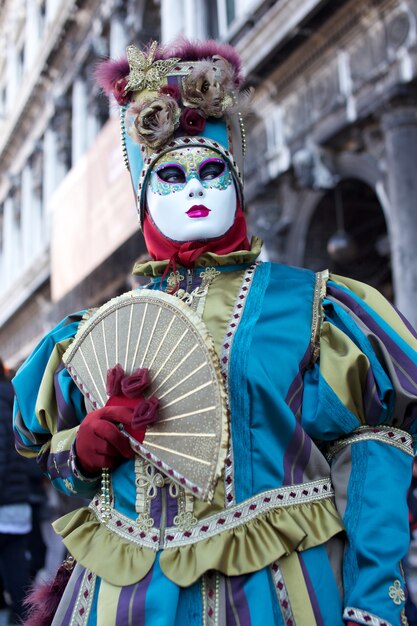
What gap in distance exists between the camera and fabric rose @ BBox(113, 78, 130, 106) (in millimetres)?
2164

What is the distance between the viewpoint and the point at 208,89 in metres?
2.05

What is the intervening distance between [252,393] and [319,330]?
0.82 ft

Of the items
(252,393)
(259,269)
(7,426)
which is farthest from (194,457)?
(7,426)

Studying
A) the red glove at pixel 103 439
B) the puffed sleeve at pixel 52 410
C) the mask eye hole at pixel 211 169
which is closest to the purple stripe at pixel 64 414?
the puffed sleeve at pixel 52 410

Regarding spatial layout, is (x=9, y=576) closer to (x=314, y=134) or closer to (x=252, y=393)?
(x=252, y=393)

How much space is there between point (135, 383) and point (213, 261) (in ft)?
1.43

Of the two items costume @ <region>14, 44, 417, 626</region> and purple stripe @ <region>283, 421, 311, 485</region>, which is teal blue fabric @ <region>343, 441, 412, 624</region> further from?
purple stripe @ <region>283, 421, 311, 485</region>

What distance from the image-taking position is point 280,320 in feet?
6.14

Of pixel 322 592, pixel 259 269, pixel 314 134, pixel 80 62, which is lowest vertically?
pixel 322 592

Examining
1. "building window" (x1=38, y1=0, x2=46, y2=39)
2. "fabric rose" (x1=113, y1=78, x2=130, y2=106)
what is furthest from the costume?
"building window" (x1=38, y1=0, x2=46, y2=39)

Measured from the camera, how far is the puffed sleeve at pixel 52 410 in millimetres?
1882

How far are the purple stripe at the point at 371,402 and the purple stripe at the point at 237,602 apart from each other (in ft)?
1.50

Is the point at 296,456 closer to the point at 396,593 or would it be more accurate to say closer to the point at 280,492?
the point at 280,492

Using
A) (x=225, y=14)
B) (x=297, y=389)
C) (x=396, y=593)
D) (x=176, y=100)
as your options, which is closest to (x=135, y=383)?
(x=297, y=389)
